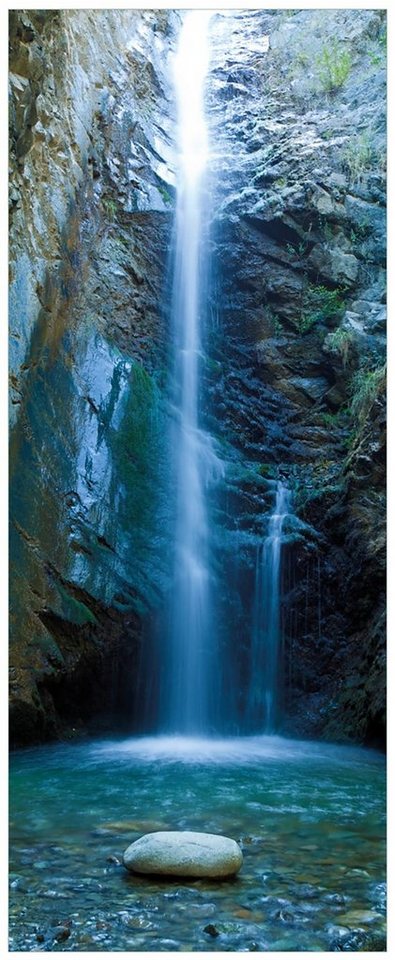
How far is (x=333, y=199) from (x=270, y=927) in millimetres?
10400

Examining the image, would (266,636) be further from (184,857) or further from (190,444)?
(184,857)

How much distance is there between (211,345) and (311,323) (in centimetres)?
151

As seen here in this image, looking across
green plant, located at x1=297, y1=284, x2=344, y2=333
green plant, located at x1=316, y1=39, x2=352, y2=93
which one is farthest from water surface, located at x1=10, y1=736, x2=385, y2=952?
green plant, located at x1=316, y1=39, x2=352, y2=93

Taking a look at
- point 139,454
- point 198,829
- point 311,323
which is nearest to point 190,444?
point 139,454

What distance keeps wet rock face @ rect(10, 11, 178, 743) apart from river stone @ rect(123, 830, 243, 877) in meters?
3.60

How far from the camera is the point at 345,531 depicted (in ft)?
29.1

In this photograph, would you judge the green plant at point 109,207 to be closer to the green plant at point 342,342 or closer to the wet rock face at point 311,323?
the wet rock face at point 311,323

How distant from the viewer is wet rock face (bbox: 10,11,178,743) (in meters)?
6.84

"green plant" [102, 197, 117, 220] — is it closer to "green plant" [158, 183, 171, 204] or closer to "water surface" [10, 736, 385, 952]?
"green plant" [158, 183, 171, 204]

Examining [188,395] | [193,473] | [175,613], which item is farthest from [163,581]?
[188,395]

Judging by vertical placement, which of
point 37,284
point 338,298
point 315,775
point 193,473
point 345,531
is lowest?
point 315,775

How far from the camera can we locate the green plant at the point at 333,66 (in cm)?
1201

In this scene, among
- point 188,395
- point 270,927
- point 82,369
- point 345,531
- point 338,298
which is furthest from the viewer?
point 338,298

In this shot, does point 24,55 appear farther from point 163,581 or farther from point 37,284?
point 163,581
